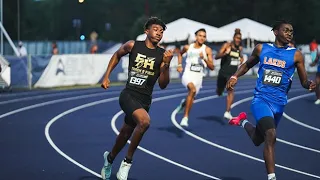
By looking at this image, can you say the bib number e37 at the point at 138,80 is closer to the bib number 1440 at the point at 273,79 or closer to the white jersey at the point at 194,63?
the bib number 1440 at the point at 273,79

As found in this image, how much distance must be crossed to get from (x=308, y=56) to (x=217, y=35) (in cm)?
582

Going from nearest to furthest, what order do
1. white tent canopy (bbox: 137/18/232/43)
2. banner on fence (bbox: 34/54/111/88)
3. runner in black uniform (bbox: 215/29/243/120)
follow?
runner in black uniform (bbox: 215/29/243/120) → banner on fence (bbox: 34/54/111/88) → white tent canopy (bbox: 137/18/232/43)

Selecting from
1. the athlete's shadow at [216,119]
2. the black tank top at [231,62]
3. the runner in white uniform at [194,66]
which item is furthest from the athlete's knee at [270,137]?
the black tank top at [231,62]

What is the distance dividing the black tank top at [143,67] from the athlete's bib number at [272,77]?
1356mm

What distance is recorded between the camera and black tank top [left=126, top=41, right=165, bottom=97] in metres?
9.55

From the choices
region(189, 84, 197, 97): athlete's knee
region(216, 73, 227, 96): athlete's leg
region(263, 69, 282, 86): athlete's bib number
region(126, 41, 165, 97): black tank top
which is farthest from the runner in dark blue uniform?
region(216, 73, 227, 96): athlete's leg

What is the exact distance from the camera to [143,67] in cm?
954

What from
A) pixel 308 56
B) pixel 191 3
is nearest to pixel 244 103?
pixel 308 56

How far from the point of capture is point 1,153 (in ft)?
39.9

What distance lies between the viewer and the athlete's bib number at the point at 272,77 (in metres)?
9.11

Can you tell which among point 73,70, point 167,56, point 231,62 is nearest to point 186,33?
point 73,70

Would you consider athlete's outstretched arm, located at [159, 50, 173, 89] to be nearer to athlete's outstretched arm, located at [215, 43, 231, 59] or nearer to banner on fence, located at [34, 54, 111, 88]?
athlete's outstretched arm, located at [215, 43, 231, 59]

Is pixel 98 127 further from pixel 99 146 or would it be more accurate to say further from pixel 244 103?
pixel 244 103

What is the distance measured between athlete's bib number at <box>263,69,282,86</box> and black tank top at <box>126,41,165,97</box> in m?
1.36
